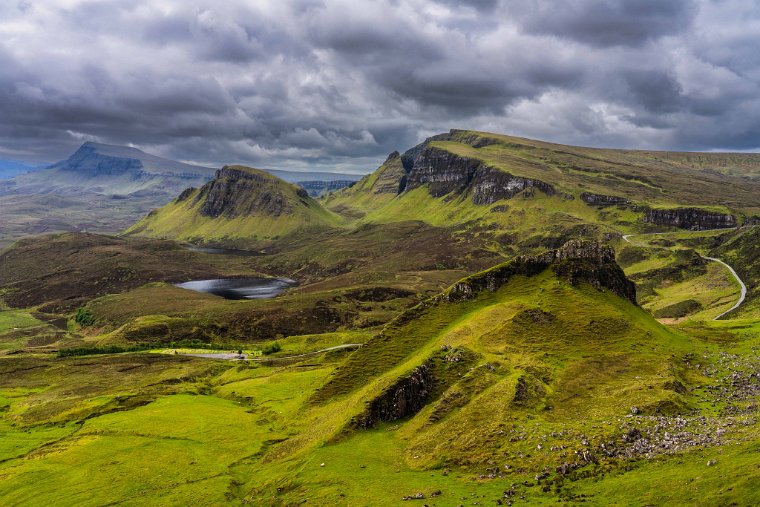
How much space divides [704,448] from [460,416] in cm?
3267

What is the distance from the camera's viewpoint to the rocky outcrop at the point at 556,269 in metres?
116

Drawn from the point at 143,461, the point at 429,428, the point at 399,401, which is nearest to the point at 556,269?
the point at 399,401

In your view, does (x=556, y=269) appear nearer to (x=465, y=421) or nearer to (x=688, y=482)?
(x=465, y=421)

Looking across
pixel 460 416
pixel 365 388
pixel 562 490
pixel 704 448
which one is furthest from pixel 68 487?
pixel 704 448

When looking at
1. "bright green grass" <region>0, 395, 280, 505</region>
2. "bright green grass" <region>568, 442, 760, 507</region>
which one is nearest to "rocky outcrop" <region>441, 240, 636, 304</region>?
"bright green grass" <region>0, 395, 280, 505</region>

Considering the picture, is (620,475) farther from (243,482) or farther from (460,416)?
(243,482)

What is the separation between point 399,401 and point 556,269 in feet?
180

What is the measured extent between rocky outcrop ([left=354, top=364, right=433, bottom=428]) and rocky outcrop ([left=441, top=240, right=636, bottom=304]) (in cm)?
3436

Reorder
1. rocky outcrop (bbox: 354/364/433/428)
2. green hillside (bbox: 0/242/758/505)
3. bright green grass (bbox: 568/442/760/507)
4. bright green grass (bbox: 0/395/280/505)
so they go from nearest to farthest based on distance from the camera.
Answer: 1. bright green grass (bbox: 568/442/760/507)
2. green hillside (bbox: 0/242/758/505)
3. bright green grass (bbox: 0/395/280/505)
4. rocky outcrop (bbox: 354/364/433/428)

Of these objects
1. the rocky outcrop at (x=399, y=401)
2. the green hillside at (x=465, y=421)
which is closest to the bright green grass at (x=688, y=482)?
the green hillside at (x=465, y=421)

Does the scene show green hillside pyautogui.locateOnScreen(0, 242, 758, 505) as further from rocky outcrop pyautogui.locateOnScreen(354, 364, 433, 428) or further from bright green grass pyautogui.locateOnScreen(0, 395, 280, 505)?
bright green grass pyautogui.locateOnScreen(0, 395, 280, 505)

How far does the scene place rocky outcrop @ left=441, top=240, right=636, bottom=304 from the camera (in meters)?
116

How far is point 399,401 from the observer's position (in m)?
86.8

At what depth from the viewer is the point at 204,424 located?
10631cm
